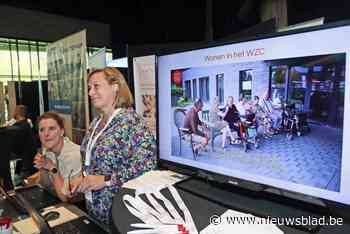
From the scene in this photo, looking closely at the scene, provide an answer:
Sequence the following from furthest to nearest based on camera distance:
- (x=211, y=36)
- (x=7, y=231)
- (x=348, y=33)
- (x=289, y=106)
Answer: (x=211, y=36) → (x=7, y=231) → (x=289, y=106) → (x=348, y=33)

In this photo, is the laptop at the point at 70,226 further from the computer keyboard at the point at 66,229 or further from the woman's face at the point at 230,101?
the woman's face at the point at 230,101

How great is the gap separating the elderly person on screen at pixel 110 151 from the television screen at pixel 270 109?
11.3 inches

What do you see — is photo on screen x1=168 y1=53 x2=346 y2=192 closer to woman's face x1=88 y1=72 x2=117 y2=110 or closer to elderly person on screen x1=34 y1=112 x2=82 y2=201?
woman's face x1=88 y1=72 x2=117 y2=110

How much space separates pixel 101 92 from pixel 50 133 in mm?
947

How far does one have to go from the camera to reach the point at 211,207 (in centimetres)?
81

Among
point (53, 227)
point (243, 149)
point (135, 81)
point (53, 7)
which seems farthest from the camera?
point (53, 7)

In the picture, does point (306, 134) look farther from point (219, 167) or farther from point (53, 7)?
point (53, 7)

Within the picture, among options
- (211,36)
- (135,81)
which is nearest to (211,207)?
(135,81)

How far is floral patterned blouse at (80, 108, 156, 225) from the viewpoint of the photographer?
1252 millimetres

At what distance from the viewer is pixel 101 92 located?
1.43 meters

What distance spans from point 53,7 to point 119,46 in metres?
1.59

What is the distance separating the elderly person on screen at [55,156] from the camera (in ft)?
6.63

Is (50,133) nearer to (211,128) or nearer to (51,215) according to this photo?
(51,215)

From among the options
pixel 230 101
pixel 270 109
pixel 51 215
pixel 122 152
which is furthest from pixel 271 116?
pixel 51 215
